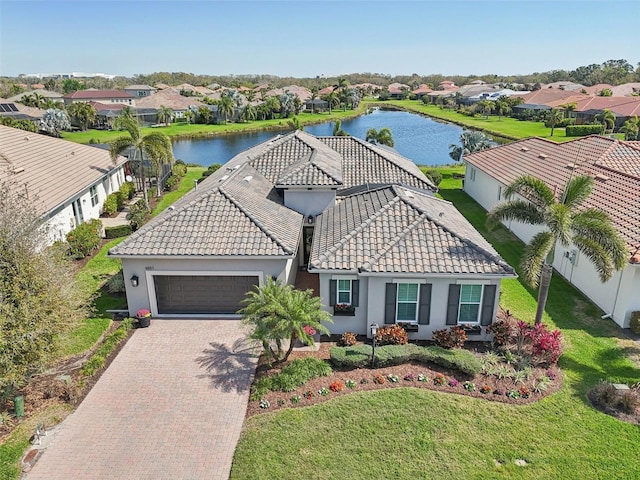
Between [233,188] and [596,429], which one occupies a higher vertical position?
[233,188]

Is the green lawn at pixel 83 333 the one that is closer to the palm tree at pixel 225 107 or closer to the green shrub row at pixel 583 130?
the green shrub row at pixel 583 130

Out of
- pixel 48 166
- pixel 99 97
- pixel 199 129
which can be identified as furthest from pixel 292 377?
pixel 99 97

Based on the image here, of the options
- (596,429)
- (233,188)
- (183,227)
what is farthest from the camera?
(233,188)

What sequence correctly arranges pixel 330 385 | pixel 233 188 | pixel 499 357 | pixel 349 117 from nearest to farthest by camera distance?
pixel 330 385, pixel 499 357, pixel 233 188, pixel 349 117

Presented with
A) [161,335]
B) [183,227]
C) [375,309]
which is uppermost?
[183,227]

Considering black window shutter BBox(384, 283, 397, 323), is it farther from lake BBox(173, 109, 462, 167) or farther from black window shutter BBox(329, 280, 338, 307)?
lake BBox(173, 109, 462, 167)

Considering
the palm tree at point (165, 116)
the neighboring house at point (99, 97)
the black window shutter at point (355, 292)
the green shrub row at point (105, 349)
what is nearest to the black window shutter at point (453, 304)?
the black window shutter at point (355, 292)

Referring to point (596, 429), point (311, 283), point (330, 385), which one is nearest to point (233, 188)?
point (311, 283)

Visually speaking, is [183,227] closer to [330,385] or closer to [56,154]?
[330,385]
